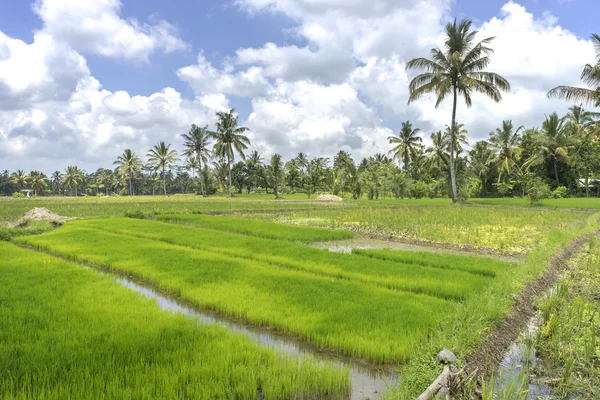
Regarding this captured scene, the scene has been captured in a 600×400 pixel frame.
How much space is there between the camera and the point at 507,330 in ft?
14.4

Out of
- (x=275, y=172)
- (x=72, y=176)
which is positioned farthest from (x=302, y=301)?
(x=72, y=176)

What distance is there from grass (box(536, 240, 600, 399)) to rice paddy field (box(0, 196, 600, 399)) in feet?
1.92

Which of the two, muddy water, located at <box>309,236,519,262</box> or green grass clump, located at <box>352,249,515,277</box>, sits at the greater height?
green grass clump, located at <box>352,249,515,277</box>

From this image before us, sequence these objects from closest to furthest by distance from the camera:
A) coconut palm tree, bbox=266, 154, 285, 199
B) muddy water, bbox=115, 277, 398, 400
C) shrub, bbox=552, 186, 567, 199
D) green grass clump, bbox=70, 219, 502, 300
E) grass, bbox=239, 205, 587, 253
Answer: muddy water, bbox=115, 277, 398, 400 < green grass clump, bbox=70, 219, 502, 300 < grass, bbox=239, 205, 587, 253 < shrub, bbox=552, 186, 567, 199 < coconut palm tree, bbox=266, 154, 285, 199

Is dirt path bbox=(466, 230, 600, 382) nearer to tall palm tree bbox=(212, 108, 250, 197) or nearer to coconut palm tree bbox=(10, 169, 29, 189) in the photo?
tall palm tree bbox=(212, 108, 250, 197)

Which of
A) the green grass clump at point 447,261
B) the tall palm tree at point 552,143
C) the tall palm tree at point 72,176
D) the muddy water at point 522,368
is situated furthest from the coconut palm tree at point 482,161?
the tall palm tree at point 72,176

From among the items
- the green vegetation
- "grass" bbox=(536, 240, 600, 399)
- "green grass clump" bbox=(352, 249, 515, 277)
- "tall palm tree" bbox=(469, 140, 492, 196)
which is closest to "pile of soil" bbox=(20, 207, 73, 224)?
the green vegetation

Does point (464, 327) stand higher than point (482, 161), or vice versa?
point (482, 161)

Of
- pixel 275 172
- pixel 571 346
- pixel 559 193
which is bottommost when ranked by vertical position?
pixel 571 346

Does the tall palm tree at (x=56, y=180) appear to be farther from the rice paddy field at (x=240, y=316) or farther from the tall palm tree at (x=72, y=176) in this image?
the rice paddy field at (x=240, y=316)

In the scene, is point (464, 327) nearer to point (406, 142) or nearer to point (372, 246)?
point (372, 246)

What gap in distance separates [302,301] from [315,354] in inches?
53.1

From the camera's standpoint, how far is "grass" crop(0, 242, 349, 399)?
298 centimetres

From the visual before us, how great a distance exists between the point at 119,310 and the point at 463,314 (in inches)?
178
